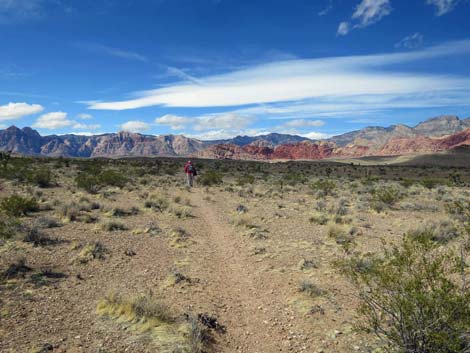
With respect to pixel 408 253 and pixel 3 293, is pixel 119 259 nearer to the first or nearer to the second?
pixel 3 293

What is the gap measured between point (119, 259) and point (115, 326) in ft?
12.5

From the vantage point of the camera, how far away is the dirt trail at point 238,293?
18.7 feet

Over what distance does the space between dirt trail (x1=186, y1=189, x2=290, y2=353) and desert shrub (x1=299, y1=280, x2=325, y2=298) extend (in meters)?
0.69

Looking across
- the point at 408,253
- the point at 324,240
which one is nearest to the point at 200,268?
the point at 324,240

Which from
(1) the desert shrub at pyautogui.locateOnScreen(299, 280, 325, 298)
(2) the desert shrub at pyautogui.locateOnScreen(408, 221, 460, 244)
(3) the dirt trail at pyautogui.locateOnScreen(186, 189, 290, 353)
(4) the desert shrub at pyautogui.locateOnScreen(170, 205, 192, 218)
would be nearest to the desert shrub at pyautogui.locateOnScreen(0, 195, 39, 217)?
(4) the desert shrub at pyautogui.locateOnScreen(170, 205, 192, 218)

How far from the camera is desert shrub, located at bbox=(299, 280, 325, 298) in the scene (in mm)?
7219

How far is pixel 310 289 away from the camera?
286 inches

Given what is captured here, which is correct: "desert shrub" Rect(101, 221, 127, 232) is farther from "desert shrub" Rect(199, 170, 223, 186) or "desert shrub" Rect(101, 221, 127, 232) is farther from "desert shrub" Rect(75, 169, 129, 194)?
"desert shrub" Rect(199, 170, 223, 186)

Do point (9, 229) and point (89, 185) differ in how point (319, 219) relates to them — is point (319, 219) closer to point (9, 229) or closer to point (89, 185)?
point (9, 229)

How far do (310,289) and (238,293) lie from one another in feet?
5.33

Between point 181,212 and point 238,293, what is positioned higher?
point 181,212

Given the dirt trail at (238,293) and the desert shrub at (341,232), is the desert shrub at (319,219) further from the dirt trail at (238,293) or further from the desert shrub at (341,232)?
the dirt trail at (238,293)

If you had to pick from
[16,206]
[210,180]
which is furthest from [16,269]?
[210,180]

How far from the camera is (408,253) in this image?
15.0 ft
